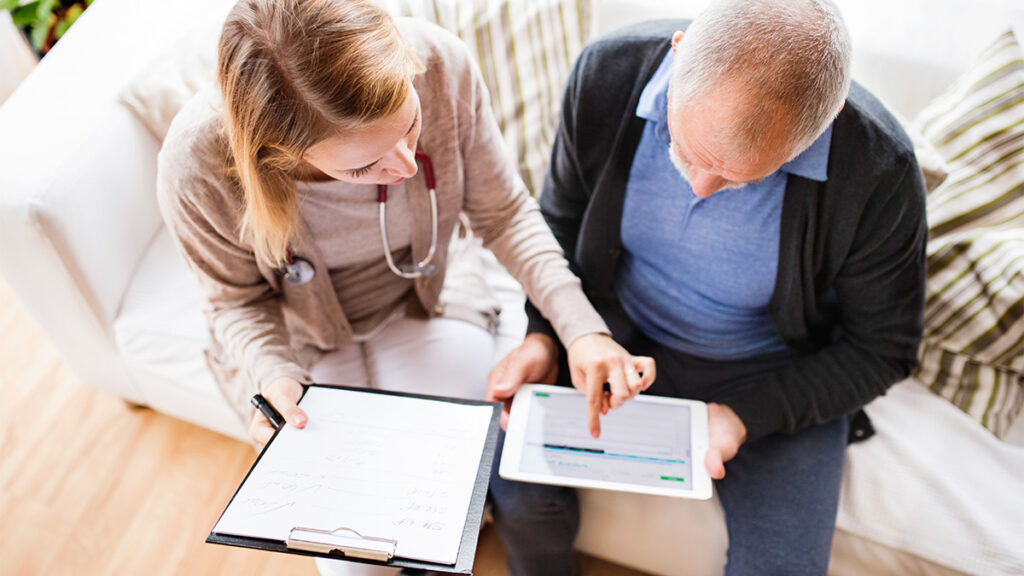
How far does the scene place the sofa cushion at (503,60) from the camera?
4.03ft

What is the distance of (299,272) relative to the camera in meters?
1.02

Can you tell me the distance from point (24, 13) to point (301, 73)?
1.49 m

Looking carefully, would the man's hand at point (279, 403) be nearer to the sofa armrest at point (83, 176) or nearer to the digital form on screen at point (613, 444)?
the digital form on screen at point (613, 444)

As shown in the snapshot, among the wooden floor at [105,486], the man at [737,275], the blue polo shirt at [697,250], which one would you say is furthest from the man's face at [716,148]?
the wooden floor at [105,486]

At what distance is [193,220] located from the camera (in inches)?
36.6

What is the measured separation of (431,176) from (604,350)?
1.22ft

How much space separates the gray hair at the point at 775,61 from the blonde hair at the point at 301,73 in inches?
14.0

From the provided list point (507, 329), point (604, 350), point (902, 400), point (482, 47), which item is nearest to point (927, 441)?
point (902, 400)

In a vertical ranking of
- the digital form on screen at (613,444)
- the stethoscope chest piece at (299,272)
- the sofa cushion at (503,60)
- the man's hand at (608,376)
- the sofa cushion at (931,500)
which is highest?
the sofa cushion at (503,60)

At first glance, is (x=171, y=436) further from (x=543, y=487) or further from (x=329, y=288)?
(x=543, y=487)

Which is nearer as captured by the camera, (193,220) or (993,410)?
(193,220)

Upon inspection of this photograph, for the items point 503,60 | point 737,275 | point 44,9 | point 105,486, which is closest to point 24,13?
point 44,9

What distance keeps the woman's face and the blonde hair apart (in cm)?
1

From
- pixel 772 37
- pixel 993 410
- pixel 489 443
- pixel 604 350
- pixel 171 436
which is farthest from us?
pixel 171 436
